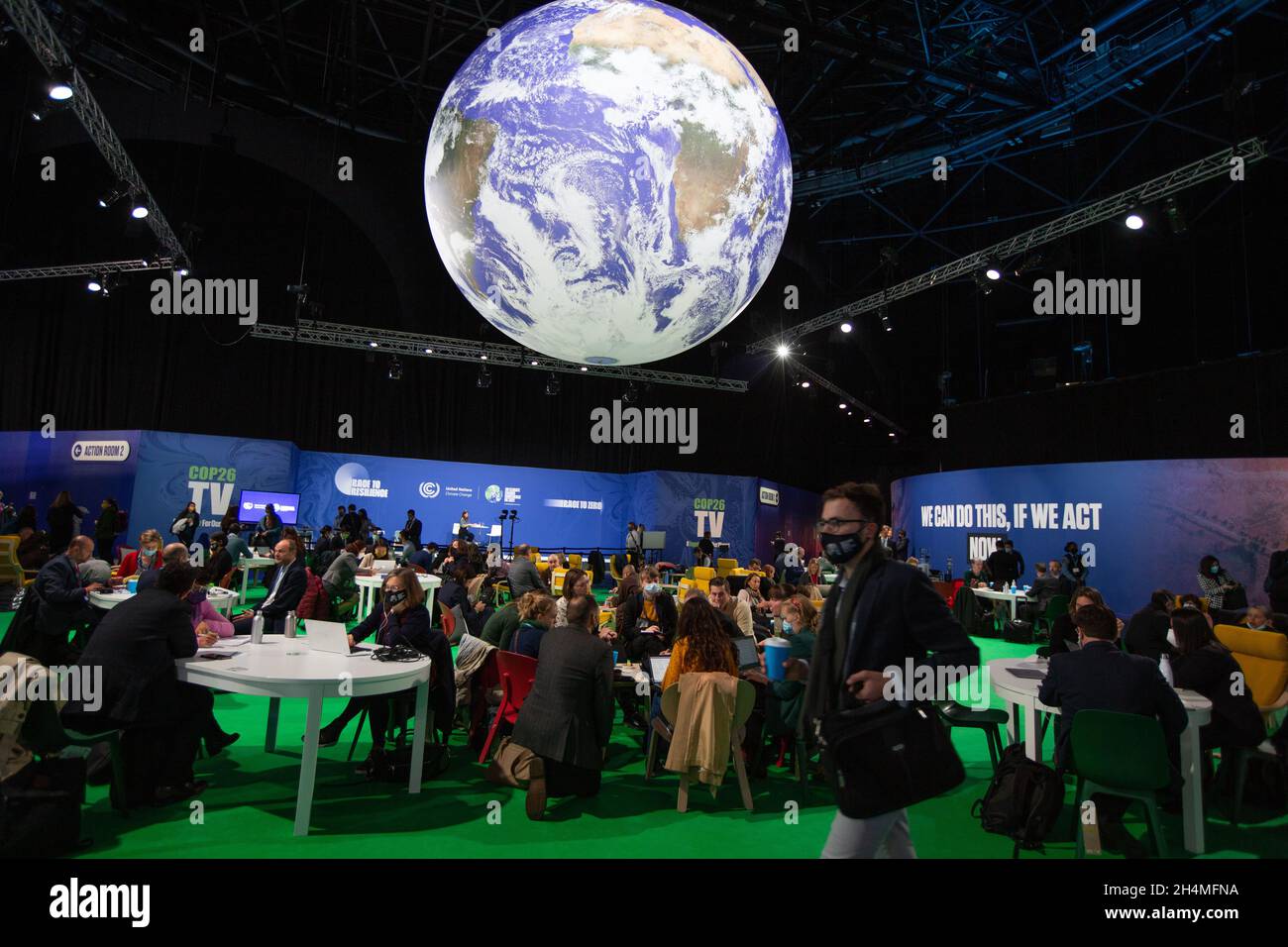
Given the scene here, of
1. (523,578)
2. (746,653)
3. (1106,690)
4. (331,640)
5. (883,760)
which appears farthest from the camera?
(523,578)

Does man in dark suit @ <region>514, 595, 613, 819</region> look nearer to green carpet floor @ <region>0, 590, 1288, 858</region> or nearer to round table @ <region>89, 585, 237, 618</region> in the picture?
green carpet floor @ <region>0, 590, 1288, 858</region>

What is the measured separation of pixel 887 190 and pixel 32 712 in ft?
57.7

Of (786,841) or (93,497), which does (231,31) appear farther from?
(786,841)

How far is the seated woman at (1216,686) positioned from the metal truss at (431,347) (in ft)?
36.3

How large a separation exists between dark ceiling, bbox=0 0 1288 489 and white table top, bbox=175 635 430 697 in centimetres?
835

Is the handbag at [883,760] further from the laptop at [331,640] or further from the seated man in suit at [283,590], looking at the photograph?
the seated man in suit at [283,590]

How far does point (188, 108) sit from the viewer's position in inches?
567

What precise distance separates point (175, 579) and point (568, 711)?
2.30 meters

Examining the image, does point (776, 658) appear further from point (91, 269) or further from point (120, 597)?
point (91, 269)

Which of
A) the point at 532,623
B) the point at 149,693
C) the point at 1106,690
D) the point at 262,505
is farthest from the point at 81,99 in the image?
the point at 1106,690

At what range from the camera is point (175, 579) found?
383 cm

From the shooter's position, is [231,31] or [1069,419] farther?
[1069,419]
